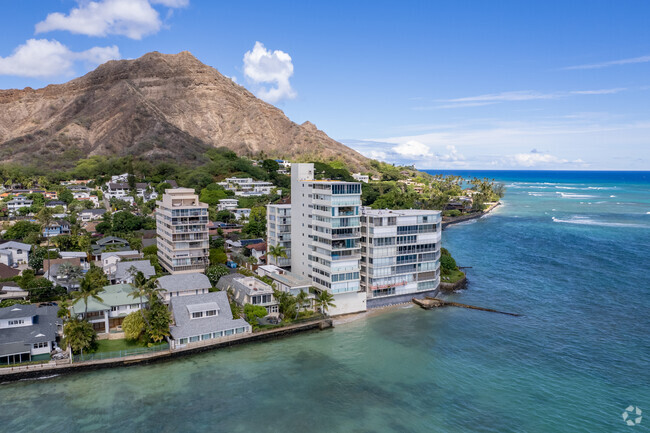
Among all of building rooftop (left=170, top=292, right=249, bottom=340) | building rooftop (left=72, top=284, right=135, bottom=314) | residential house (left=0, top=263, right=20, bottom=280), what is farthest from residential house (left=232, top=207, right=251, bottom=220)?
building rooftop (left=170, top=292, right=249, bottom=340)

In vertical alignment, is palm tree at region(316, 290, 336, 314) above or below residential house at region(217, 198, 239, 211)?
below

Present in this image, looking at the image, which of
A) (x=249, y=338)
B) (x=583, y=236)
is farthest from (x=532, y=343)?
(x=583, y=236)

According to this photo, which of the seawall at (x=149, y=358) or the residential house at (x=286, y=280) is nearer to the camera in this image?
the seawall at (x=149, y=358)

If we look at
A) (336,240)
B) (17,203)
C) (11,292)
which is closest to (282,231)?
(336,240)

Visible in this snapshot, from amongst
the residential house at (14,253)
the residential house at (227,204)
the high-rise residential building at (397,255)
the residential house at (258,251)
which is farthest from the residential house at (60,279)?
the residential house at (227,204)

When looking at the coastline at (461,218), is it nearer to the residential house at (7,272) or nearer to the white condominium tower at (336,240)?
the white condominium tower at (336,240)

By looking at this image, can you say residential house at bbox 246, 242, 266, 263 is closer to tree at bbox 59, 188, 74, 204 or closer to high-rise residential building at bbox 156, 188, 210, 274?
high-rise residential building at bbox 156, 188, 210, 274
